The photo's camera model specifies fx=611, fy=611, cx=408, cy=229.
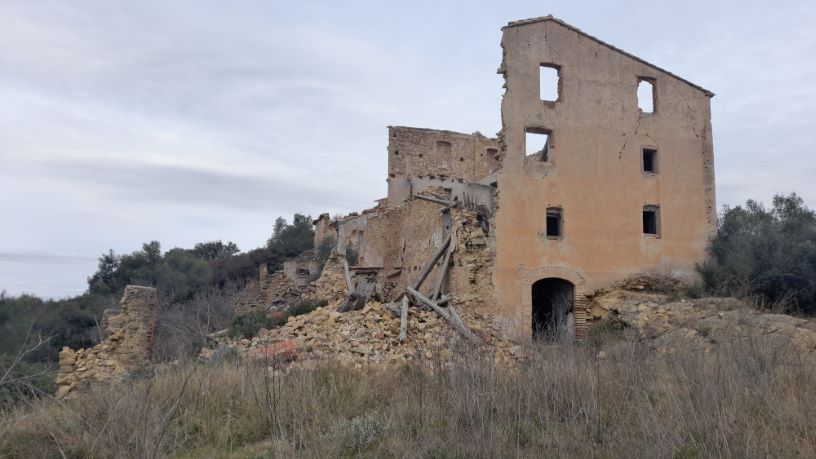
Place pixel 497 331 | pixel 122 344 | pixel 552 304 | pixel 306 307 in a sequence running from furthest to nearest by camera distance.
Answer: pixel 306 307, pixel 552 304, pixel 497 331, pixel 122 344

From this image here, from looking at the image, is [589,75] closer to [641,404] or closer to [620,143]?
[620,143]

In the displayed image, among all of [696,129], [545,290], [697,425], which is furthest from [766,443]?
[696,129]

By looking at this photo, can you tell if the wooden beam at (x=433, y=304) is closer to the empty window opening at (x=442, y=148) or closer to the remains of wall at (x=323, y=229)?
the empty window opening at (x=442, y=148)

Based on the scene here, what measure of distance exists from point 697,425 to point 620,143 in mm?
13913

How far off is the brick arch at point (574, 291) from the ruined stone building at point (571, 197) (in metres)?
0.03

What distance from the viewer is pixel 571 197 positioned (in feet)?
54.0

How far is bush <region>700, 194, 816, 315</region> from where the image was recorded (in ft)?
49.5

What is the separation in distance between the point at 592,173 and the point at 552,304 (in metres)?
3.79

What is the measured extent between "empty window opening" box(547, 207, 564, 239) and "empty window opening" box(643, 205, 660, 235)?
2.72 m

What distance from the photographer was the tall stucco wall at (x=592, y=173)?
621 inches

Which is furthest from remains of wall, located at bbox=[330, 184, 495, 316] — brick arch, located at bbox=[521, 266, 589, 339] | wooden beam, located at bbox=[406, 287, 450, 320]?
brick arch, located at bbox=[521, 266, 589, 339]

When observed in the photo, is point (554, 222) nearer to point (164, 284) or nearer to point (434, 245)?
point (434, 245)

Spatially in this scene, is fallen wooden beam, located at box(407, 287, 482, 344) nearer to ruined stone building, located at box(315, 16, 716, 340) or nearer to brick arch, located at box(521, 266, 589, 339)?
ruined stone building, located at box(315, 16, 716, 340)

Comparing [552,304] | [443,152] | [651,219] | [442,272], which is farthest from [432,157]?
[442,272]
